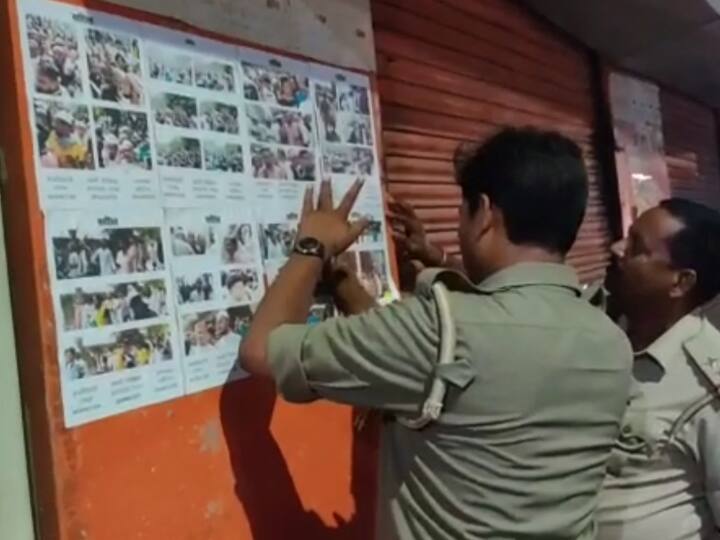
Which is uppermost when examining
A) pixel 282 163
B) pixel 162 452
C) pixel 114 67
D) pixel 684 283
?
pixel 114 67

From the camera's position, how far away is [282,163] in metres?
1.54

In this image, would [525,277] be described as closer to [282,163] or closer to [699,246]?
[282,163]

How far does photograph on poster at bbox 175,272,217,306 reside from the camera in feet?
4.38

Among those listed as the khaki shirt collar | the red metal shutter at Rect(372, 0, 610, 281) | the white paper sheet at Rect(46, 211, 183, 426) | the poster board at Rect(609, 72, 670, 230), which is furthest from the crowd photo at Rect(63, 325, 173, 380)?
the poster board at Rect(609, 72, 670, 230)

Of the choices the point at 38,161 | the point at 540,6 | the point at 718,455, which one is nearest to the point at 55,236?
the point at 38,161

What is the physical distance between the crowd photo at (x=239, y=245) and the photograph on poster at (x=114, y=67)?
24 centimetres

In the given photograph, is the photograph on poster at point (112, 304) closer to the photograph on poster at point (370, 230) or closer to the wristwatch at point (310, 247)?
the wristwatch at point (310, 247)

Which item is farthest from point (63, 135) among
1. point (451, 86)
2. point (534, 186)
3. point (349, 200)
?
point (451, 86)

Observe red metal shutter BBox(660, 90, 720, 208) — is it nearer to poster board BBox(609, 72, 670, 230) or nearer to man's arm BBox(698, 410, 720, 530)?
poster board BBox(609, 72, 670, 230)

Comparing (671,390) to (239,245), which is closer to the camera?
(239,245)

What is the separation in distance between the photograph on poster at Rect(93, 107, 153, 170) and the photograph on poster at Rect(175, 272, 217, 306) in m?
0.16

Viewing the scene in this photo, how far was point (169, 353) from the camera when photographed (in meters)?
1.31

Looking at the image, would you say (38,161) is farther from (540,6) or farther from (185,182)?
(540,6)

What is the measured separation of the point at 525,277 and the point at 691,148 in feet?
10.9
